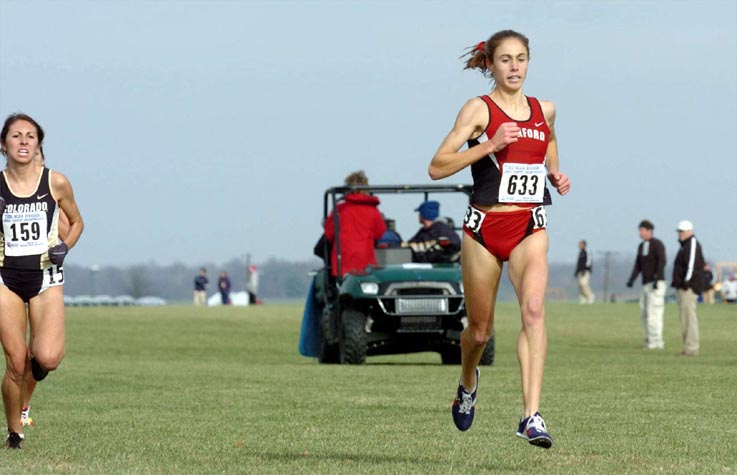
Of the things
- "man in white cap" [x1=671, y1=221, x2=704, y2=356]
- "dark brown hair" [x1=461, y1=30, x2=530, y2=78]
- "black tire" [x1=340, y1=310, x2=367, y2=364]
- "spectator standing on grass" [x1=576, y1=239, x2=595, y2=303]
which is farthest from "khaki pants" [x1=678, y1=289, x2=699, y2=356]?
"spectator standing on grass" [x1=576, y1=239, x2=595, y2=303]

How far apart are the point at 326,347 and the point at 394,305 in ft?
6.06

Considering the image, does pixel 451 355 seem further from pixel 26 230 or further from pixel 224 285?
pixel 224 285

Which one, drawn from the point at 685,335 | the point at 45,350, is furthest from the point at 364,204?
the point at 45,350

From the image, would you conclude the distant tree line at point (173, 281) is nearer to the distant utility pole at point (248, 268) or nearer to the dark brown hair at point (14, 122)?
the distant utility pole at point (248, 268)

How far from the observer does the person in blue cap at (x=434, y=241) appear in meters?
21.5

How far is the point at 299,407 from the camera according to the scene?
13.5 meters

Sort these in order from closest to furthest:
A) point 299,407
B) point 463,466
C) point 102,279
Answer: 1. point 463,466
2. point 299,407
3. point 102,279

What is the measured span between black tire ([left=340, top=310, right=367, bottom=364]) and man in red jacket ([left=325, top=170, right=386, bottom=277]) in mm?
656

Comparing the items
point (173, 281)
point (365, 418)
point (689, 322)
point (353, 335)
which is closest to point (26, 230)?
point (365, 418)

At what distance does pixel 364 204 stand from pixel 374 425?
32.4 ft

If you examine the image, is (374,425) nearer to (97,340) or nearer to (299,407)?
(299,407)

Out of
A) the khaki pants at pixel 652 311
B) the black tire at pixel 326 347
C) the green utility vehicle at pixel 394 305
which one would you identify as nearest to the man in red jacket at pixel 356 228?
the green utility vehicle at pixel 394 305

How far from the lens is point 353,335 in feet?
69.6

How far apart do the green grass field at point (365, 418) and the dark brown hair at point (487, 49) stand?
2251mm
